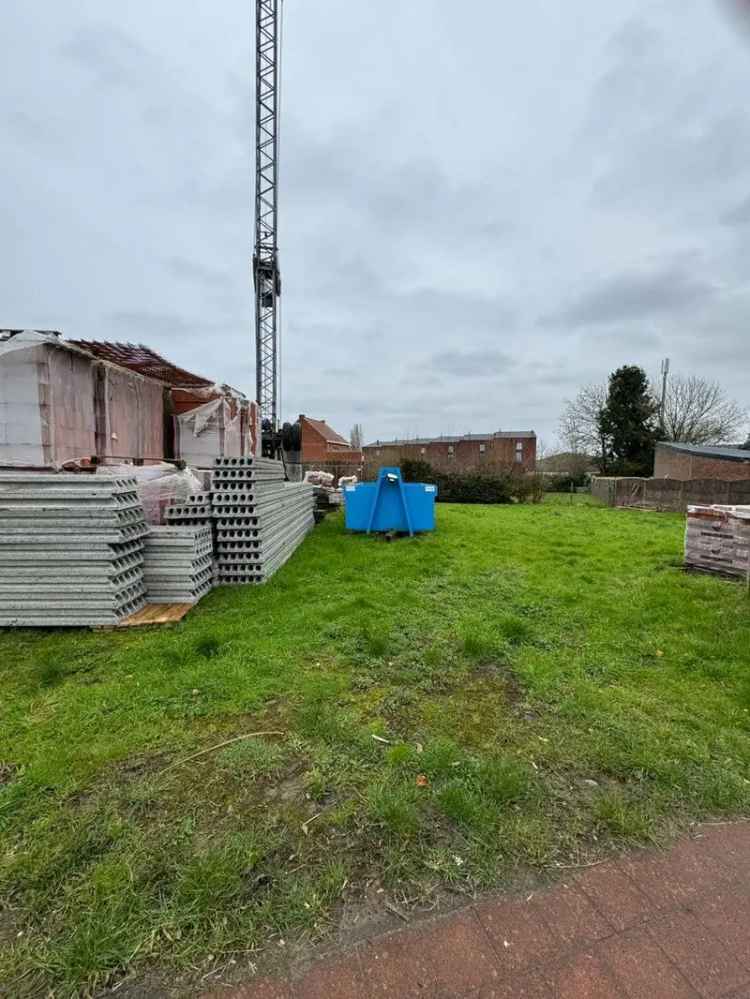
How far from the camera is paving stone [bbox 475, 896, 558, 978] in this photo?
136 centimetres

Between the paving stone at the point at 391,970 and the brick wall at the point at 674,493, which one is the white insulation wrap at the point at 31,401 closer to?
the paving stone at the point at 391,970

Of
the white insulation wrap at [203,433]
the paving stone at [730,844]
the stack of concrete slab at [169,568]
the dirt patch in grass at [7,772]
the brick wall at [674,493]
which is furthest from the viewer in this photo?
the brick wall at [674,493]

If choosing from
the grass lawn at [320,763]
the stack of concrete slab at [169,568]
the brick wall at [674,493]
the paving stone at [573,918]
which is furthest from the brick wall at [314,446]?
the paving stone at [573,918]

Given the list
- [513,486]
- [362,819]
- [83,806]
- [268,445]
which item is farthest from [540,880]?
[268,445]

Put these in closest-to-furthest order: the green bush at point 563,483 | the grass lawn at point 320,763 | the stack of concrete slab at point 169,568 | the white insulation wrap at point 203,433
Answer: the grass lawn at point 320,763
the stack of concrete slab at point 169,568
the white insulation wrap at point 203,433
the green bush at point 563,483

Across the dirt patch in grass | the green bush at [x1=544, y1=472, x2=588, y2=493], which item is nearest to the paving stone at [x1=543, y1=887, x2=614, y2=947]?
the dirt patch in grass

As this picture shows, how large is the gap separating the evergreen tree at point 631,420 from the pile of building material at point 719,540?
23.2 metres

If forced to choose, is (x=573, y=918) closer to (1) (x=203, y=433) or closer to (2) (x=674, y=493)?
(1) (x=203, y=433)

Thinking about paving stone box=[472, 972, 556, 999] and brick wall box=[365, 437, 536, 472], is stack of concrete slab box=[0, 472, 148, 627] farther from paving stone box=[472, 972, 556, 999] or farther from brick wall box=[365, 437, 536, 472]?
brick wall box=[365, 437, 536, 472]

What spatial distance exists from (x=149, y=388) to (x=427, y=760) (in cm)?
1011

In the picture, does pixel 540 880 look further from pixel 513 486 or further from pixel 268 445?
pixel 268 445

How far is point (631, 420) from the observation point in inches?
1085

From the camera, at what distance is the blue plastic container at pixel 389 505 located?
907cm

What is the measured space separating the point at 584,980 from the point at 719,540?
6.05 meters
